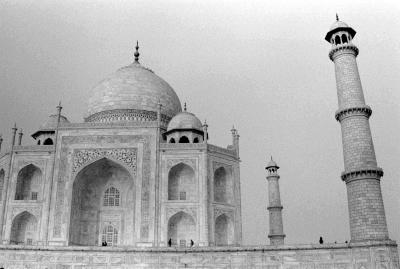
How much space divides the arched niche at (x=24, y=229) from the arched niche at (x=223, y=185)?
7199mm

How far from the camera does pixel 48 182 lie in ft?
56.5

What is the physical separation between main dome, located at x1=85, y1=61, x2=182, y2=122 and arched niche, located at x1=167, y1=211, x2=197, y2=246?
562cm

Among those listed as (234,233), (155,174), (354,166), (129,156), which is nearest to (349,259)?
(354,166)

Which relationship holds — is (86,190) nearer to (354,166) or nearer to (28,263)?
(28,263)

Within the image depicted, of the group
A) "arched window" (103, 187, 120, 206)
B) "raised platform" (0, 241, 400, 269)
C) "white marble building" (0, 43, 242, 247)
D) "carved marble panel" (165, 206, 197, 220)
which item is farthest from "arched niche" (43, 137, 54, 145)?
"raised platform" (0, 241, 400, 269)

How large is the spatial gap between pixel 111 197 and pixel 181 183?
300 centimetres

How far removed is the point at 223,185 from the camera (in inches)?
734

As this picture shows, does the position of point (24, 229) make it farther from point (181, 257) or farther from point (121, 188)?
point (181, 257)

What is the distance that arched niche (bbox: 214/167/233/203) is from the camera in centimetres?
1838

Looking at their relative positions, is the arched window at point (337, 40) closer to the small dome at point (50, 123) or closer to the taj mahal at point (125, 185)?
the taj mahal at point (125, 185)

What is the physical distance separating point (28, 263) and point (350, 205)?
8550mm

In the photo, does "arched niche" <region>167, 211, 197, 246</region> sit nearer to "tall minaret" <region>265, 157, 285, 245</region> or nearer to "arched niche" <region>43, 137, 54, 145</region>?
"tall minaret" <region>265, 157, 285, 245</region>

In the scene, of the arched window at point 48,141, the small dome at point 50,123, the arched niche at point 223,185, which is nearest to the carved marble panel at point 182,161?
the arched niche at point 223,185

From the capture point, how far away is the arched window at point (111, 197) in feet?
60.2
